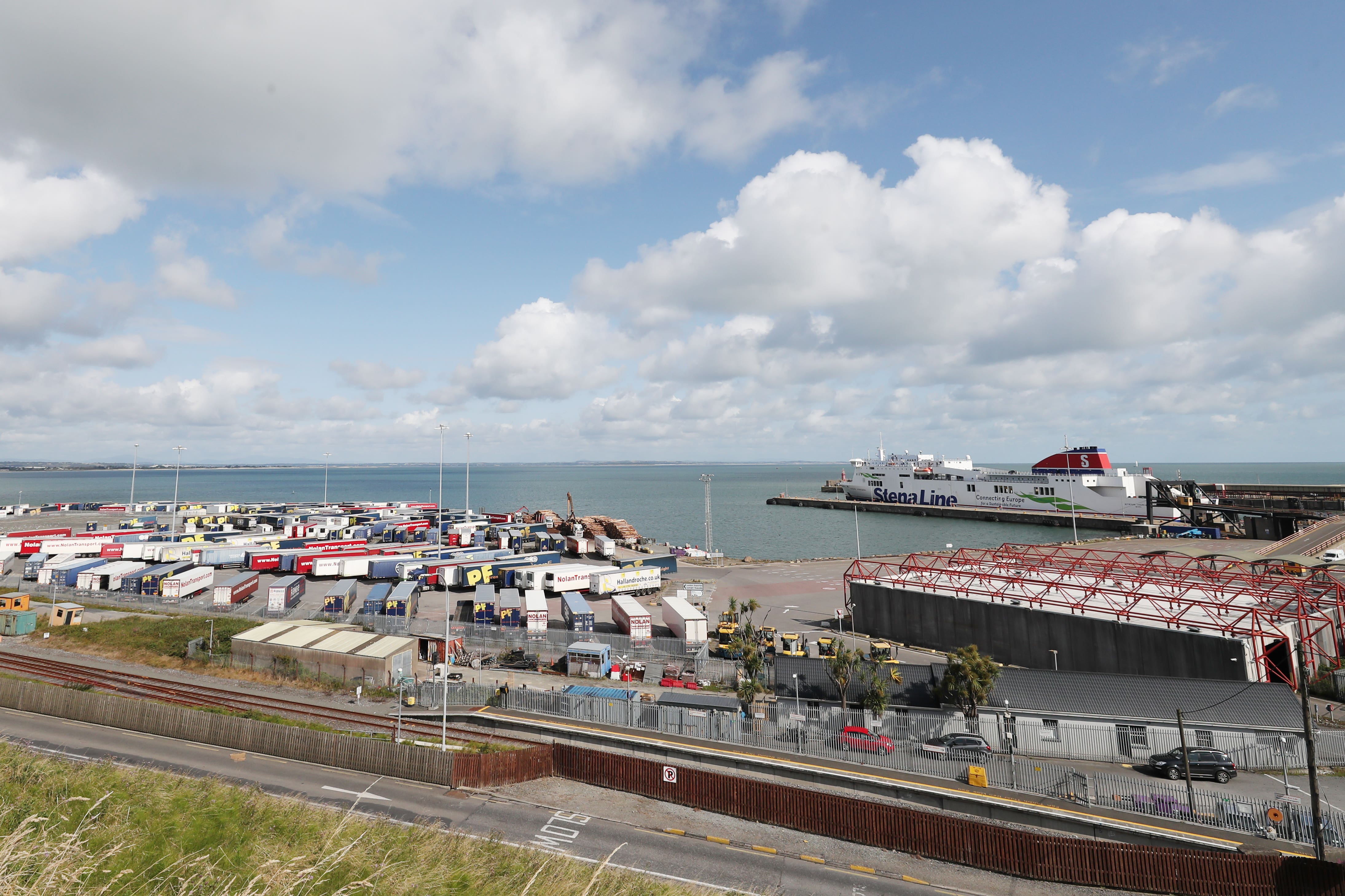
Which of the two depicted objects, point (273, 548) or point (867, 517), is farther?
point (867, 517)

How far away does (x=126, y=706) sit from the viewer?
30.6 m

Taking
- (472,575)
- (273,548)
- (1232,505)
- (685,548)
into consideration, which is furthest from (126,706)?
(1232,505)

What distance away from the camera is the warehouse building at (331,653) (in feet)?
126

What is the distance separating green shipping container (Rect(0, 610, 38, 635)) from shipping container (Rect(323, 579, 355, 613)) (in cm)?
1947

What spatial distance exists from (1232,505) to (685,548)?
111715 mm

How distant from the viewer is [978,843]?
2061 cm

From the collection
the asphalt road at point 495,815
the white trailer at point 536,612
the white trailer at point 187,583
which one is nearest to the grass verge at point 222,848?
the asphalt road at point 495,815

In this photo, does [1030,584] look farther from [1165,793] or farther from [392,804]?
[392,804]

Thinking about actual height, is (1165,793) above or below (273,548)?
below

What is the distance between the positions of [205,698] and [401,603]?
17674mm

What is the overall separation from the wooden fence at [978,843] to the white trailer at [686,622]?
19.2 meters

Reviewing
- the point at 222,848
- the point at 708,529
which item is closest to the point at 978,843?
the point at 222,848

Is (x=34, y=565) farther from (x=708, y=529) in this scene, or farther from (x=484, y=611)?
(x=708, y=529)

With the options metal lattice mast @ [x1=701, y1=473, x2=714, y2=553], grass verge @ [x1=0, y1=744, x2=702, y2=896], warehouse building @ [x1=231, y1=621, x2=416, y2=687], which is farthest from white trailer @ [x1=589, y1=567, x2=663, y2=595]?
grass verge @ [x1=0, y1=744, x2=702, y2=896]
